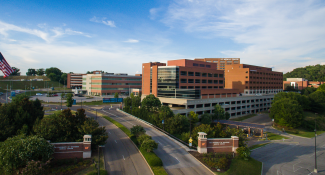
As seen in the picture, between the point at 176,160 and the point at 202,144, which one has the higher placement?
the point at 202,144

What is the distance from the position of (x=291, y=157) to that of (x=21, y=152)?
148 ft

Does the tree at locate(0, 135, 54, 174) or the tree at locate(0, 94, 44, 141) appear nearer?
the tree at locate(0, 135, 54, 174)

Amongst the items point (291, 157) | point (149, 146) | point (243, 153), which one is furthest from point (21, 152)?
point (291, 157)

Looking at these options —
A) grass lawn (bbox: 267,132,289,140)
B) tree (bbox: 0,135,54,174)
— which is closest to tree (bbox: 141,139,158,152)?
tree (bbox: 0,135,54,174)

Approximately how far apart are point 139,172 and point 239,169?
14616 mm

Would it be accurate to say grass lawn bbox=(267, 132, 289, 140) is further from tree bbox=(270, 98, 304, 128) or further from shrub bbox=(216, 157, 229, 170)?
shrub bbox=(216, 157, 229, 170)

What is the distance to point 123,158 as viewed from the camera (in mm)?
28078

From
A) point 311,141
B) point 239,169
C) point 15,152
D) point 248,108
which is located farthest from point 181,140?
point 248,108

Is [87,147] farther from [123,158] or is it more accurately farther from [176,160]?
[176,160]

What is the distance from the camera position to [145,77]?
3305 inches

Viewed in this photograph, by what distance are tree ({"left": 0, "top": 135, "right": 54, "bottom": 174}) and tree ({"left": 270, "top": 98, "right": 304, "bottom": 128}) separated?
213ft

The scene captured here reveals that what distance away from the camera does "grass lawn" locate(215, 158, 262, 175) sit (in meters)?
26.6

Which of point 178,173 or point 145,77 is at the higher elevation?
point 145,77

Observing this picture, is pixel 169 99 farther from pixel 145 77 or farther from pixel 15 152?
pixel 15 152
